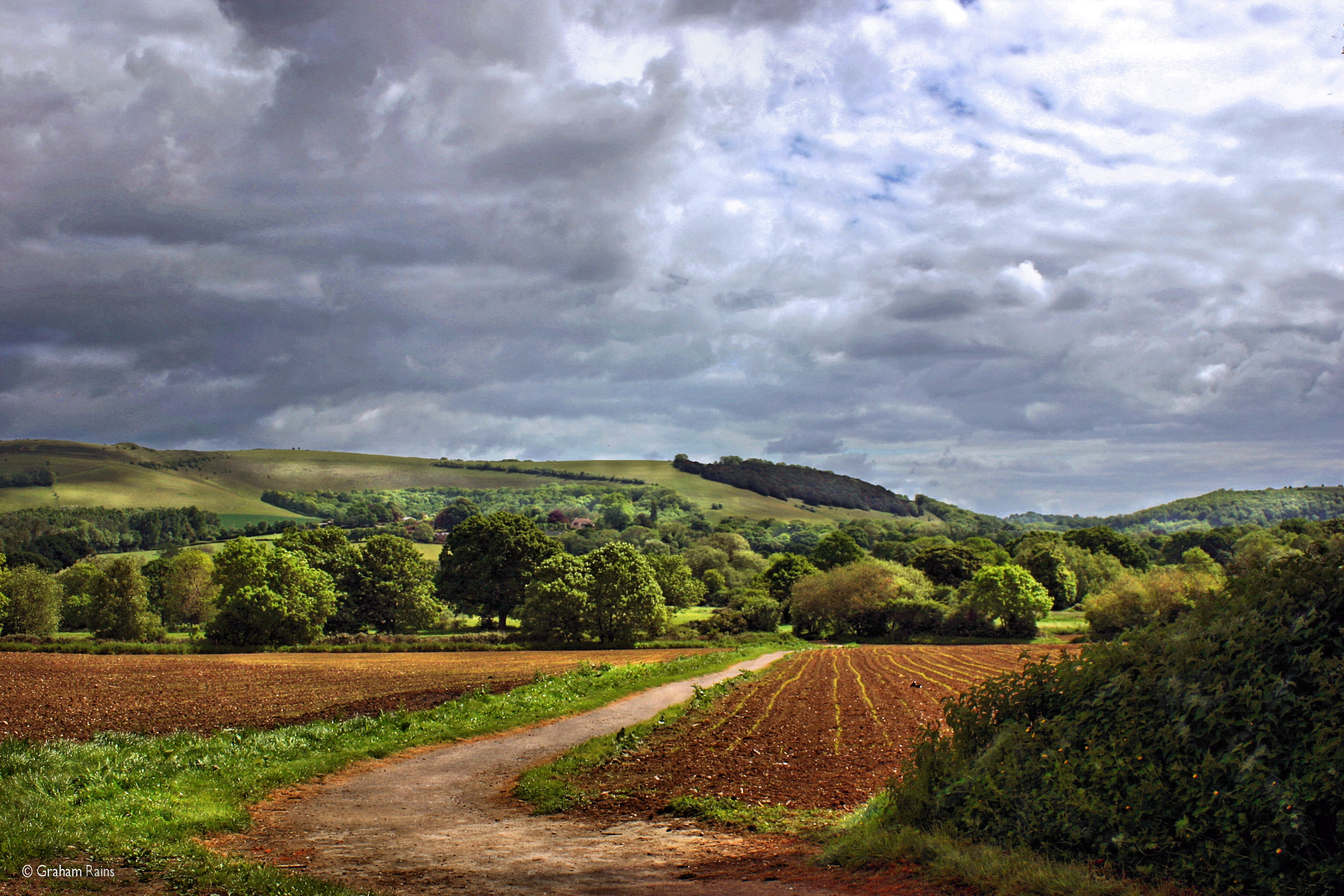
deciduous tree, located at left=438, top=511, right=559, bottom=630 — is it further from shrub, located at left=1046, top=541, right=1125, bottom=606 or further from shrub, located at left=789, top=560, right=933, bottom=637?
shrub, located at left=1046, top=541, right=1125, bottom=606

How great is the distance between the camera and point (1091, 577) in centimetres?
11844

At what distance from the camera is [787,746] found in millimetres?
18547

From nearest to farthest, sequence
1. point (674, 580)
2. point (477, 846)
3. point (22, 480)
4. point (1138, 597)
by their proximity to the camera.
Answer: point (477, 846) < point (1138, 597) < point (674, 580) < point (22, 480)

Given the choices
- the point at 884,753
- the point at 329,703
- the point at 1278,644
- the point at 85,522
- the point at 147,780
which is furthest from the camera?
the point at 85,522

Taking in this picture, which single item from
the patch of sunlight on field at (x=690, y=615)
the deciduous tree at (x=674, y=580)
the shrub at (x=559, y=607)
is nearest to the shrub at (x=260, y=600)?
the shrub at (x=559, y=607)

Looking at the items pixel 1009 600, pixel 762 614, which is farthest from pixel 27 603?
pixel 1009 600

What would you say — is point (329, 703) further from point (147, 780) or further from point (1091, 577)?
point (1091, 577)

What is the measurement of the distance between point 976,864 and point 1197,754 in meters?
2.31

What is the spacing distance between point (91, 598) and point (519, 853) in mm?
87438

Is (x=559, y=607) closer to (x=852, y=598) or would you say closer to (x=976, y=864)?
(x=852, y=598)

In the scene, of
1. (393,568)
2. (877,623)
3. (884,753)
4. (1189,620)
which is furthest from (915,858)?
(877,623)

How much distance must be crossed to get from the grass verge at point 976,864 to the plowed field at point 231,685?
18562mm

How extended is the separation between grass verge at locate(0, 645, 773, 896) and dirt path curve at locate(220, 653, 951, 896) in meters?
0.70

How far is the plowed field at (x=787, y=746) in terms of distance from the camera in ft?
45.1
